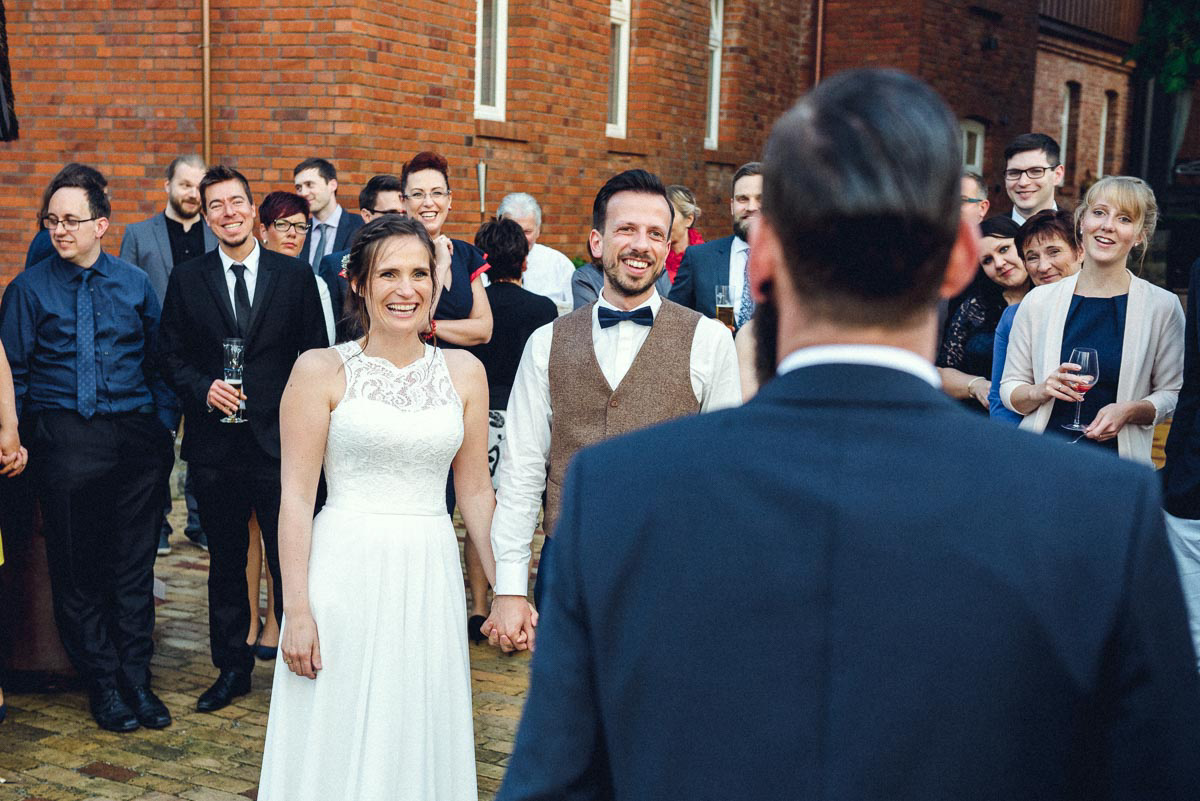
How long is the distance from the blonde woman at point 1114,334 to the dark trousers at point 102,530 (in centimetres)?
370

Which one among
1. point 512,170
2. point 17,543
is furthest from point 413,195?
point 512,170

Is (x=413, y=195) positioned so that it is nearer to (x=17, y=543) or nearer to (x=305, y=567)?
(x=17, y=543)

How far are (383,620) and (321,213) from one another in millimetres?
4830

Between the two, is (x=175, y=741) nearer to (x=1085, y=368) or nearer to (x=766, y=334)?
(x=1085, y=368)

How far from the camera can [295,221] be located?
711 centimetres

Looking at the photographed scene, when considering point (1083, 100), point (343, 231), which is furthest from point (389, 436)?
point (1083, 100)

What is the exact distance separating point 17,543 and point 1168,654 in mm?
5778

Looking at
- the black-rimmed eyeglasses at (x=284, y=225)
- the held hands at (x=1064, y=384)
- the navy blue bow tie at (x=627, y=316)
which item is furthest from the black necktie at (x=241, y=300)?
the held hands at (x=1064, y=384)

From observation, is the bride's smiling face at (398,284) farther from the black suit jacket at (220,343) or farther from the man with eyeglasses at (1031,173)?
the man with eyeglasses at (1031,173)

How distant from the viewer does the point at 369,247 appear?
4156 millimetres

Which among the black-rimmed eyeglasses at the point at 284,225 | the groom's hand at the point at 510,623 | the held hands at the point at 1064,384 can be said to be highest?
the black-rimmed eyeglasses at the point at 284,225

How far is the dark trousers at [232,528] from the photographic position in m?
5.86

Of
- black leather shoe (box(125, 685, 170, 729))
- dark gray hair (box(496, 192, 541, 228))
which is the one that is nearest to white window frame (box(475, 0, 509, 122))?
dark gray hair (box(496, 192, 541, 228))

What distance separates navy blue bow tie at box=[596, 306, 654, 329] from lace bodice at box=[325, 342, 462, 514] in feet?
1.94
